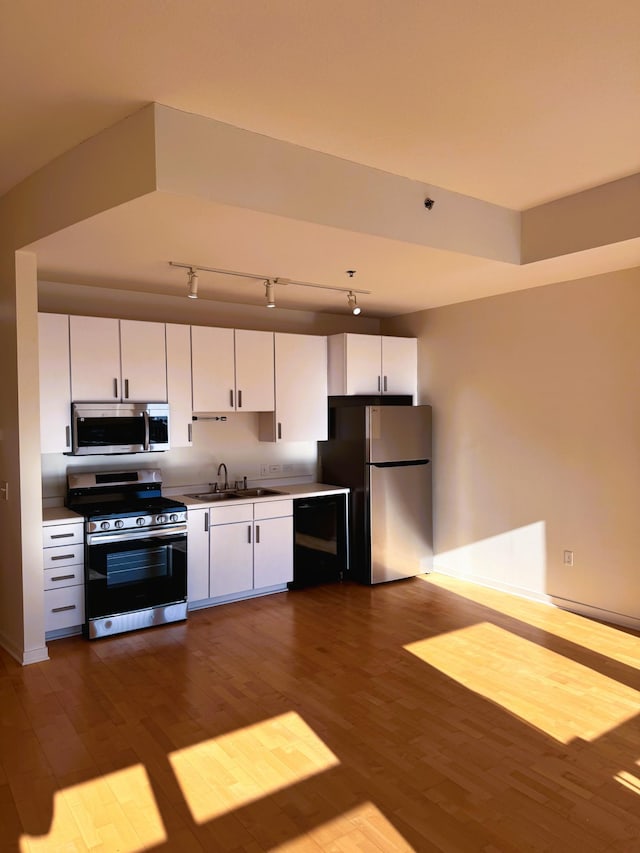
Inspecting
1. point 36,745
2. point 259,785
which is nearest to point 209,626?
A: point 36,745

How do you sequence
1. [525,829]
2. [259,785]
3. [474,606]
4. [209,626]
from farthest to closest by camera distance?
[474,606], [209,626], [259,785], [525,829]

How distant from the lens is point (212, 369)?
5.07 m

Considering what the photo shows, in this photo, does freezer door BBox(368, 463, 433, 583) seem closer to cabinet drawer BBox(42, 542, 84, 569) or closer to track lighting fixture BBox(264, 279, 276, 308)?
track lighting fixture BBox(264, 279, 276, 308)

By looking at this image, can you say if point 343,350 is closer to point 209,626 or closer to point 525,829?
point 209,626

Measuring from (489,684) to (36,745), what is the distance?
2.34 meters

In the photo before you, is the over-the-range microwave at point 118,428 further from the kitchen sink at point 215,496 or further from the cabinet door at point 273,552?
the cabinet door at point 273,552

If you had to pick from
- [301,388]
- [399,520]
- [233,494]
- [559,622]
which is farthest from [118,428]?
[559,622]

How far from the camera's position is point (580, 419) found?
15.4ft

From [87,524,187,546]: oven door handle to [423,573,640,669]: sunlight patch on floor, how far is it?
2.30 meters

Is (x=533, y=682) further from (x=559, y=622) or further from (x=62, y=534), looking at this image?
(x=62, y=534)

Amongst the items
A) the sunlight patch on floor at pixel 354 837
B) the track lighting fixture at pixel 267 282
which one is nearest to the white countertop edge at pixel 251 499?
the track lighting fixture at pixel 267 282

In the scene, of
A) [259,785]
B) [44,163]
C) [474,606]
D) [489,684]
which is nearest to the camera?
[259,785]

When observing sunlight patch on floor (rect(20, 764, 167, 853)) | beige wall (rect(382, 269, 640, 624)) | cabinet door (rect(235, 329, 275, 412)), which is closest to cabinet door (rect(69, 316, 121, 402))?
cabinet door (rect(235, 329, 275, 412))

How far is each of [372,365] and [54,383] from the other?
A: 271 cm
